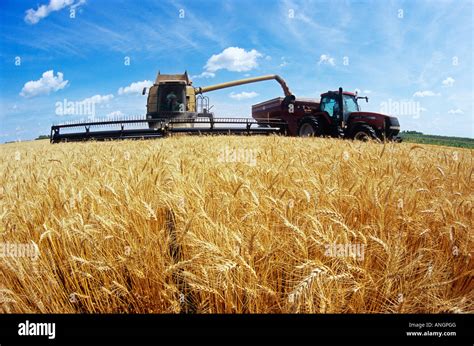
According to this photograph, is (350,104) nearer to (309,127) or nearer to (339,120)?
(339,120)

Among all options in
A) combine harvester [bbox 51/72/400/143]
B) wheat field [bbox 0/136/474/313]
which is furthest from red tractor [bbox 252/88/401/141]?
wheat field [bbox 0/136/474/313]

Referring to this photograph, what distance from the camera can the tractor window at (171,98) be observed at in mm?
14234

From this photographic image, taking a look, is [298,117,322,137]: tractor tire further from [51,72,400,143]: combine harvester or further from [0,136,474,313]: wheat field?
[0,136,474,313]: wheat field

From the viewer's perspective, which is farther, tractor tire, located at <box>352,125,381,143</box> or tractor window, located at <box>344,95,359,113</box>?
tractor window, located at <box>344,95,359,113</box>

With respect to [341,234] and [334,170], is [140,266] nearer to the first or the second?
[341,234]

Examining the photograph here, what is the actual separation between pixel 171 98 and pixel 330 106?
292 inches

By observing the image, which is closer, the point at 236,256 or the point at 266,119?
the point at 236,256

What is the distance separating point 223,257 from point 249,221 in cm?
36
